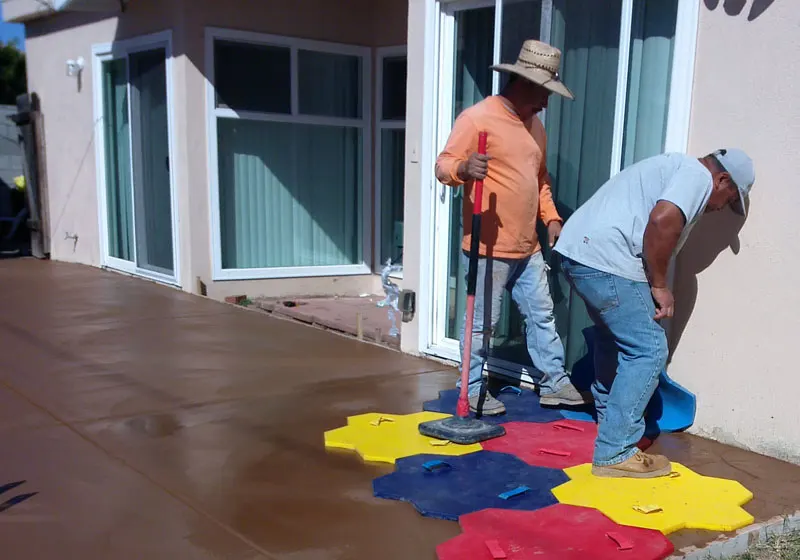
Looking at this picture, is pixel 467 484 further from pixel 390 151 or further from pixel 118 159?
pixel 118 159

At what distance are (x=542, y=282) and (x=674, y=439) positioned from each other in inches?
41.6

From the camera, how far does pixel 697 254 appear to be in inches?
153

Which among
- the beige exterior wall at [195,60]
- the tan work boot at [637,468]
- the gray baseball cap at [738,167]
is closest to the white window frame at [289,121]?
the beige exterior wall at [195,60]

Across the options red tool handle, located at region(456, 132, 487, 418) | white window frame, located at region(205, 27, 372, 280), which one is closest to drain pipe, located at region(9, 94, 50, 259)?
white window frame, located at region(205, 27, 372, 280)

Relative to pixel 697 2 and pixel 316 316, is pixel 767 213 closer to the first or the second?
pixel 697 2

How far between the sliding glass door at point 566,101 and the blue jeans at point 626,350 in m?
1.12

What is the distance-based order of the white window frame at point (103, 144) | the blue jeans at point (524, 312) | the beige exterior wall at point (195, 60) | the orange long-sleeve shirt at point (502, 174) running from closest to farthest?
the orange long-sleeve shirt at point (502, 174) → the blue jeans at point (524, 312) → the beige exterior wall at point (195, 60) → the white window frame at point (103, 144)

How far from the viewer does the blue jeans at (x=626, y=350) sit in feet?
10.8

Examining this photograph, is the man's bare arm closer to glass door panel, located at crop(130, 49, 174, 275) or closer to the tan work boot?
the tan work boot

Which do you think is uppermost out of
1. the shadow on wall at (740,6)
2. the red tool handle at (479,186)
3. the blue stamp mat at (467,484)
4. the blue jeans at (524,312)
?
the shadow on wall at (740,6)

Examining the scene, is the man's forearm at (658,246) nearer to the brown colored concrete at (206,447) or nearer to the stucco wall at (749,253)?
the stucco wall at (749,253)

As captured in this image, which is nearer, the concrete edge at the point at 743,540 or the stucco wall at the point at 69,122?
the concrete edge at the point at 743,540

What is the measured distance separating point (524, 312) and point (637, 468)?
1180 mm

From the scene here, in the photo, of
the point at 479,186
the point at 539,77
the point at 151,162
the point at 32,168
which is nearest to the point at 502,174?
the point at 479,186
